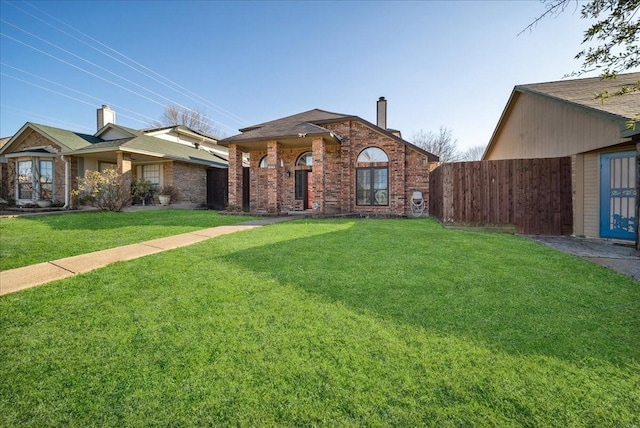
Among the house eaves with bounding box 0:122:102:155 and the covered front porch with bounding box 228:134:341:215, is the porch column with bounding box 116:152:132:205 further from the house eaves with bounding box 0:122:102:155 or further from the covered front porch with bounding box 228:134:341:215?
the covered front porch with bounding box 228:134:341:215

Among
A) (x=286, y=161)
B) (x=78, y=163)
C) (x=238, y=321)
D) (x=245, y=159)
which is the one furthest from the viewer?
(x=245, y=159)

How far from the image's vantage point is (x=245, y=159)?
73.4 ft

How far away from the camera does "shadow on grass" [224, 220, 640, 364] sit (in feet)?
8.04

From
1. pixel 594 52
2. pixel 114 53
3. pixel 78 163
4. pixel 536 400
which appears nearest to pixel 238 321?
pixel 536 400

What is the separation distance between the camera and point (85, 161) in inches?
620

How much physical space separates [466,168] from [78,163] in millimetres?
19219

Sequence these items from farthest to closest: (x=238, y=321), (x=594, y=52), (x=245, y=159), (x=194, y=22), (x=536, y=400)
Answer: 1. (x=245, y=159)
2. (x=194, y=22)
3. (x=594, y=52)
4. (x=238, y=321)
5. (x=536, y=400)

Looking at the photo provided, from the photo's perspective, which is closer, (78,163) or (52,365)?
(52,365)

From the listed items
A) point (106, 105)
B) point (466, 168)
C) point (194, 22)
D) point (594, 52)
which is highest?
point (194, 22)

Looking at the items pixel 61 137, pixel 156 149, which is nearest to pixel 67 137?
pixel 61 137

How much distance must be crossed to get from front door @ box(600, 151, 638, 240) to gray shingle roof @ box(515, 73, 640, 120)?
48.0 inches

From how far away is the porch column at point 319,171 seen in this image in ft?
39.0

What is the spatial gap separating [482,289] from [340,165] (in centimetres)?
1030

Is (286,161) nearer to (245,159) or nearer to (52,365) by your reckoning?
(245,159)
